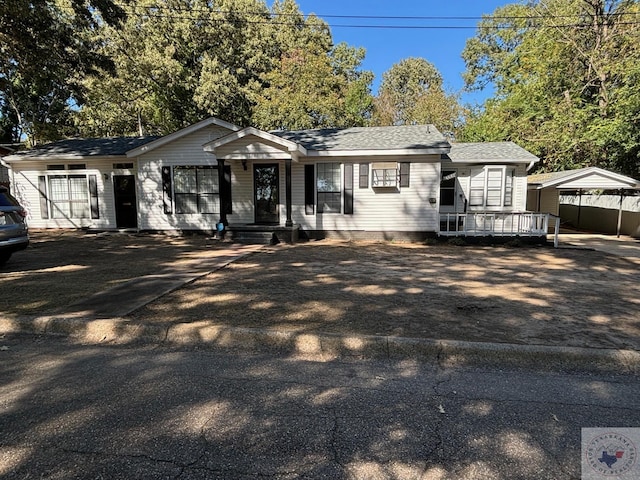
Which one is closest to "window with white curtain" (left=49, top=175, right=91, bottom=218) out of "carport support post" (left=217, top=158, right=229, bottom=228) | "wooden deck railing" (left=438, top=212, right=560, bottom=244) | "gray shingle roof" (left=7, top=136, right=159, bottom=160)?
"gray shingle roof" (left=7, top=136, right=159, bottom=160)

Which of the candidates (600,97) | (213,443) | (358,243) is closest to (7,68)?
(358,243)

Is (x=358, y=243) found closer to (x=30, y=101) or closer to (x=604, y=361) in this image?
(x=604, y=361)

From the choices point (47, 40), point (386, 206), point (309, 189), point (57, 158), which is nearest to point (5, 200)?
point (47, 40)

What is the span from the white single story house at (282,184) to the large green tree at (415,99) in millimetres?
17445

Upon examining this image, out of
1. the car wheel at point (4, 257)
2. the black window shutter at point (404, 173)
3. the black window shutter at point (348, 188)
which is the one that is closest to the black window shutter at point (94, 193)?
the car wheel at point (4, 257)

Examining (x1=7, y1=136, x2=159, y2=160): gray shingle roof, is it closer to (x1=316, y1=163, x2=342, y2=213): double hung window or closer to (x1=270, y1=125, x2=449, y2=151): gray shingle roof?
(x1=270, y1=125, x2=449, y2=151): gray shingle roof

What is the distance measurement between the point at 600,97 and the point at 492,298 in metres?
19.5

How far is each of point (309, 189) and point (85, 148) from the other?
9235mm

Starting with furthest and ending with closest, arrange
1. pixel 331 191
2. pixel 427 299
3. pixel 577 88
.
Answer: pixel 577 88 < pixel 331 191 < pixel 427 299

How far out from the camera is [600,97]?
19.2 m

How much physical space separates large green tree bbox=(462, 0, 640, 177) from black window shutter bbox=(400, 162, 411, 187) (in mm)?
11278

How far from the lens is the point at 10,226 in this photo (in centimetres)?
736

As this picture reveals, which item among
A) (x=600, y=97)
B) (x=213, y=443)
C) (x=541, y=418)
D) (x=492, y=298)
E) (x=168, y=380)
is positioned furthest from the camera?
(x=600, y=97)

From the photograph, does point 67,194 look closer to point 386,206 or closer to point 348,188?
point 348,188
